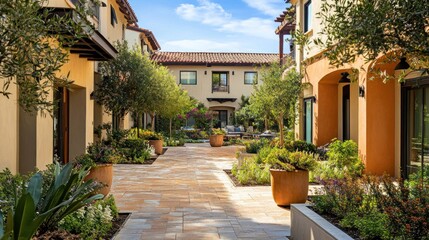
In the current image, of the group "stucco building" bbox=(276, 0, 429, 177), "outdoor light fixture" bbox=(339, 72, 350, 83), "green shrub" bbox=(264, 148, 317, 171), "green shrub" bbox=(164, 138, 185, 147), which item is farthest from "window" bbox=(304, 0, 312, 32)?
"green shrub" bbox=(164, 138, 185, 147)

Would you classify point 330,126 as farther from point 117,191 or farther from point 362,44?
point 362,44

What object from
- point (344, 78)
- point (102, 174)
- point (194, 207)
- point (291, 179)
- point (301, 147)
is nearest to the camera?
point (291, 179)

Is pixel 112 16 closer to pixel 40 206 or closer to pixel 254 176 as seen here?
pixel 254 176

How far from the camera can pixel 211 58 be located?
35469 millimetres

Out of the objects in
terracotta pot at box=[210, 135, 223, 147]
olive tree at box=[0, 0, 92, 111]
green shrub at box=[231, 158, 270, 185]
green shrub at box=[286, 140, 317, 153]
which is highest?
olive tree at box=[0, 0, 92, 111]

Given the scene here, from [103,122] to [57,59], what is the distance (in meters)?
13.6

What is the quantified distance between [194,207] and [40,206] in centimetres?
358

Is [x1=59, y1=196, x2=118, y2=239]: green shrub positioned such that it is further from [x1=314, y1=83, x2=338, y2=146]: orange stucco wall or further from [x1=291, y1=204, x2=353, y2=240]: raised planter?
[x1=314, y1=83, x2=338, y2=146]: orange stucco wall

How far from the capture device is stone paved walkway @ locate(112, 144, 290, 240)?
6.52 metres

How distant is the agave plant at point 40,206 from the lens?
3631mm

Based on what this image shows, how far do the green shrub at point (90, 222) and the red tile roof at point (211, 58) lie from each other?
27828 millimetres

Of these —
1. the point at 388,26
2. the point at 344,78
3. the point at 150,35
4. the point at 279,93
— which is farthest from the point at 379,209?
the point at 150,35

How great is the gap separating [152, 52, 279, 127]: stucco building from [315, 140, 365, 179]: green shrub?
2271 centimetres

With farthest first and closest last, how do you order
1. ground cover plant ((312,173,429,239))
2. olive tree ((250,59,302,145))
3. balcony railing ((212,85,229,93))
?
balcony railing ((212,85,229,93)) → olive tree ((250,59,302,145)) → ground cover plant ((312,173,429,239))
